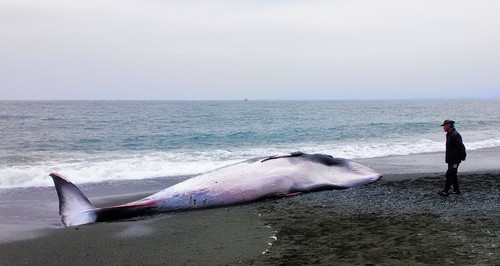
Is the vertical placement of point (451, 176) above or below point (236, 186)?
above

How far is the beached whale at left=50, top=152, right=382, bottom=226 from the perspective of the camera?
31.3ft

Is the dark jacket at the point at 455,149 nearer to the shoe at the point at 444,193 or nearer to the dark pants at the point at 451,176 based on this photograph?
the dark pants at the point at 451,176

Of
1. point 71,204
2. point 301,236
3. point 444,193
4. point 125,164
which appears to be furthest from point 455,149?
point 125,164

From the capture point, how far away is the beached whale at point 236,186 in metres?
9.55

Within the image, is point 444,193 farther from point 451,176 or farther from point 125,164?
point 125,164

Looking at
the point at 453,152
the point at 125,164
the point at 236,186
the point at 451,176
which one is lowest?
the point at 125,164

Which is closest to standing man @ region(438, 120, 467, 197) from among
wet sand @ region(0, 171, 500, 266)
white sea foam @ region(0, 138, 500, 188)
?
wet sand @ region(0, 171, 500, 266)

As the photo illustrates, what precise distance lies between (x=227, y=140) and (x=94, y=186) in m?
20.1

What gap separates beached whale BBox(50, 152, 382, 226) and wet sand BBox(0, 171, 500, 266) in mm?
383

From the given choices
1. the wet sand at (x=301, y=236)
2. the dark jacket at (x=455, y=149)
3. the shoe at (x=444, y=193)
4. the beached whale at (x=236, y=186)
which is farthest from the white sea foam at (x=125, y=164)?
the dark jacket at (x=455, y=149)

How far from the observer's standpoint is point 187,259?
6.56m

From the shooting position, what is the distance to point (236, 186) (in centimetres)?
1096

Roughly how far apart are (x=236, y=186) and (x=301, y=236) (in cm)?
378

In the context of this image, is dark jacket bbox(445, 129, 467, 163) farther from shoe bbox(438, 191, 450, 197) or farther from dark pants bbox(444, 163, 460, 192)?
shoe bbox(438, 191, 450, 197)
